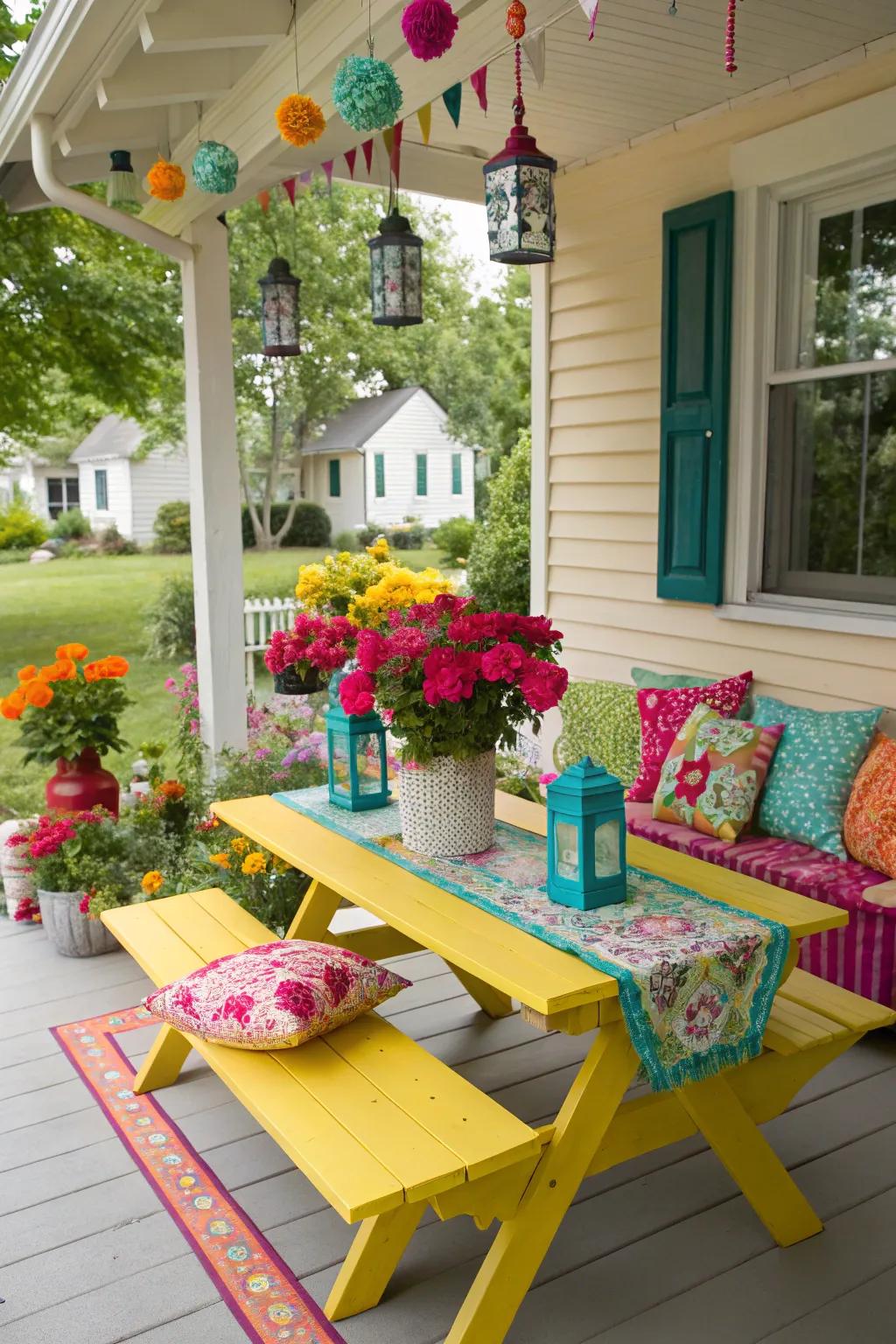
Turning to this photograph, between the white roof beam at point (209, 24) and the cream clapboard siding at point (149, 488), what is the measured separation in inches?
467

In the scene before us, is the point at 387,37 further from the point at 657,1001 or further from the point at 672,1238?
the point at 672,1238

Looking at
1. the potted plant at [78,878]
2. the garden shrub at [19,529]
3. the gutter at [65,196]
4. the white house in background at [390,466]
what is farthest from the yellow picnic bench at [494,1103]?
the white house in background at [390,466]

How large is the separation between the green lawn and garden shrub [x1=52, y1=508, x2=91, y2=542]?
47 cm

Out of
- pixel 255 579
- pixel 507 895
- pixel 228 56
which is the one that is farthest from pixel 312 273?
pixel 507 895

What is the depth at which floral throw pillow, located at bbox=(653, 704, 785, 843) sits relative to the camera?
3475 mm

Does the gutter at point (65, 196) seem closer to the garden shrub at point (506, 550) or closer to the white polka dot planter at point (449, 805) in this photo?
the white polka dot planter at point (449, 805)

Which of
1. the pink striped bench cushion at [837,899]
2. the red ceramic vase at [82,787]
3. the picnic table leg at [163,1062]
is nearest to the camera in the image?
the picnic table leg at [163,1062]

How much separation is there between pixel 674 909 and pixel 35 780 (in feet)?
25.5

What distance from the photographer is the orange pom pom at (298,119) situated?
2.67 m

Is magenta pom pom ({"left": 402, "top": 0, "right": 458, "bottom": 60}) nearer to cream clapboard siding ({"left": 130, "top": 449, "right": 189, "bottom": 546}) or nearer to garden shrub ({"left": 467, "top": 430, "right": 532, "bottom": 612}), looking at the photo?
garden shrub ({"left": 467, "top": 430, "right": 532, "bottom": 612})

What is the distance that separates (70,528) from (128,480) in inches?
67.2

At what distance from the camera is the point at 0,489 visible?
13672 millimetres

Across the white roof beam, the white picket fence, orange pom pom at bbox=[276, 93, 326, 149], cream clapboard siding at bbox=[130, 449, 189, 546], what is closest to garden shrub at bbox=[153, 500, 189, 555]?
cream clapboard siding at bbox=[130, 449, 189, 546]

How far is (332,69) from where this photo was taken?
290 centimetres
